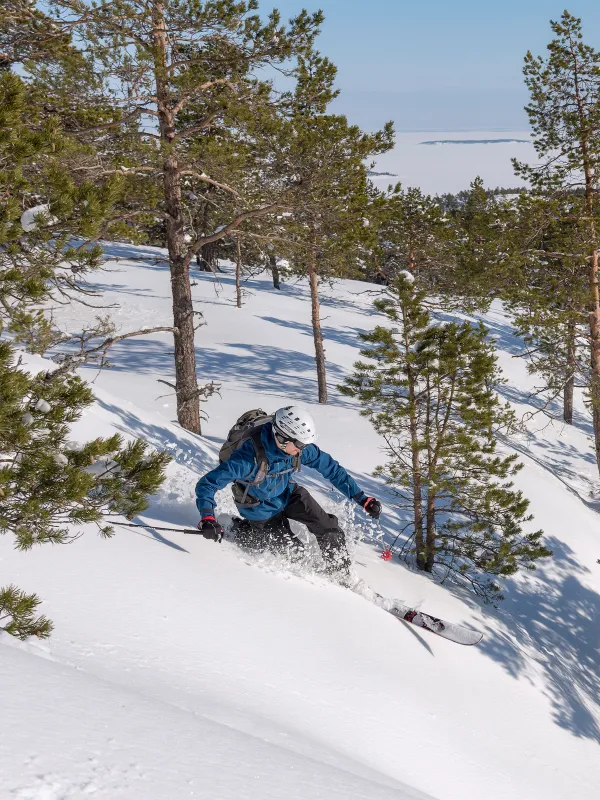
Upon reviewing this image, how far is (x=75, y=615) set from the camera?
4.30 metres

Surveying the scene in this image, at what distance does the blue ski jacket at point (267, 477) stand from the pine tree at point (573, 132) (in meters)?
9.80

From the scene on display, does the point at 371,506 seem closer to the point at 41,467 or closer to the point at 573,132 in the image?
the point at 41,467

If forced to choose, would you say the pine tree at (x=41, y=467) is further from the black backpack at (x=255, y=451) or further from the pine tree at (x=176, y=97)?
the pine tree at (x=176, y=97)

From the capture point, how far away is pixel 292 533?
Answer: 283 inches

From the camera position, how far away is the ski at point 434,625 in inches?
296

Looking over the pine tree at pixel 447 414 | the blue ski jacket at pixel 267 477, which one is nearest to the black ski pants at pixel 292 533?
the blue ski jacket at pixel 267 477

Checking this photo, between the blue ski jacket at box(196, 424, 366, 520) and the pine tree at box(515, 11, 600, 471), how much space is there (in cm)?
980

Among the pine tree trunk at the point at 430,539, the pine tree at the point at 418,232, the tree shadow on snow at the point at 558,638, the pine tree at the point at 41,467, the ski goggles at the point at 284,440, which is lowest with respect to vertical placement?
the tree shadow on snow at the point at 558,638

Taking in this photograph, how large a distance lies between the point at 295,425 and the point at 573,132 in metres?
12.5

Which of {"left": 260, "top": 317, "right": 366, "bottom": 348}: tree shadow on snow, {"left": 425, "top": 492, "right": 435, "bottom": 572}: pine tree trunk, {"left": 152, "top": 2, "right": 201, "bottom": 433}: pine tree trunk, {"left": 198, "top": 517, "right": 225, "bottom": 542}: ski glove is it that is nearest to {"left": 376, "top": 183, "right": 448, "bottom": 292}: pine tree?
{"left": 260, "top": 317, "right": 366, "bottom": 348}: tree shadow on snow

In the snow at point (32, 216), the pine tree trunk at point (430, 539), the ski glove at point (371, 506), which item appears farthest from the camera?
the pine tree trunk at point (430, 539)

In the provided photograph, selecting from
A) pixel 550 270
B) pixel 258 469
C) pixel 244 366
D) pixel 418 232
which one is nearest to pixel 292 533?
pixel 258 469

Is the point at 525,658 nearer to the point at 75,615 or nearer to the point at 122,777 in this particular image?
the point at 75,615

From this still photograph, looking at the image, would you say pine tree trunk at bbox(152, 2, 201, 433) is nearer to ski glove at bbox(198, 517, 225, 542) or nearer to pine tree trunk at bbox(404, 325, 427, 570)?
pine tree trunk at bbox(404, 325, 427, 570)
